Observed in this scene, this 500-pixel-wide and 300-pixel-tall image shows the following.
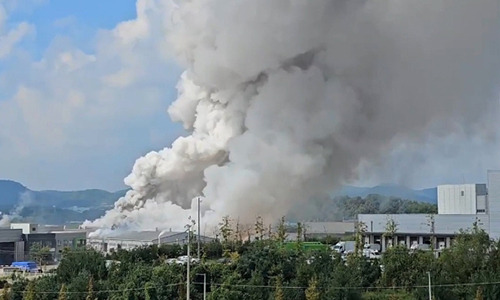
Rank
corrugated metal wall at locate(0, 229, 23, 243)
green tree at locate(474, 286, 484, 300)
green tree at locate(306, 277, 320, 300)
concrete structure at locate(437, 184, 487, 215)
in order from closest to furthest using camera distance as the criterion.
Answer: green tree at locate(474, 286, 484, 300), green tree at locate(306, 277, 320, 300), corrugated metal wall at locate(0, 229, 23, 243), concrete structure at locate(437, 184, 487, 215)

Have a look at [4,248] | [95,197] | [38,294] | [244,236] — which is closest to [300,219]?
[244,236]

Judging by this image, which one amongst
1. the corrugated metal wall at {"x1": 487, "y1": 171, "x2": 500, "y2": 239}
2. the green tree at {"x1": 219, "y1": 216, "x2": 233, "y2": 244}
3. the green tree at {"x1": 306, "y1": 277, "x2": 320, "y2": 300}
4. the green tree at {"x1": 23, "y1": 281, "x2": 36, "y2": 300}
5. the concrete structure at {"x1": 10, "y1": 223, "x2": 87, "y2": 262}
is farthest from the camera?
the concrete structure at {"x1": 10, "y1": 223, "x2": 87, "y2": 262}

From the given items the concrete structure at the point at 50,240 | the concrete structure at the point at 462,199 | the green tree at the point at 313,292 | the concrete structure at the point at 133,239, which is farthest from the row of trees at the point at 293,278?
the concrete structure at the point at 50,240

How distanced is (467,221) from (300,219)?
30.1 feet

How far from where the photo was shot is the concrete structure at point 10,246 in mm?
28609

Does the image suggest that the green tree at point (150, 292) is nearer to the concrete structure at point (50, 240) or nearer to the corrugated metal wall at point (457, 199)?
the concrete structure at point (50, 240)

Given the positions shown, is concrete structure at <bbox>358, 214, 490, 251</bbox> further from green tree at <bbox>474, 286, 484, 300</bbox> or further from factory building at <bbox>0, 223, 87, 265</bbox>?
Answer: green tree at <bbox>474, 286, 484, 300</bbox>

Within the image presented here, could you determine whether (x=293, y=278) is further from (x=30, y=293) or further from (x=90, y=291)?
(x=30, y=293)

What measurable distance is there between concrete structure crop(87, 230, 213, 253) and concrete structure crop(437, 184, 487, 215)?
11186 millimetres

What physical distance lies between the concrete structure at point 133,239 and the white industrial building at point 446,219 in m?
7.73

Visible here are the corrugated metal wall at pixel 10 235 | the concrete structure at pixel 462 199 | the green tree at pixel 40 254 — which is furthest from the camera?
the concrete structure at pixel 462 199

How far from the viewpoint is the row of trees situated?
13523 millimetres

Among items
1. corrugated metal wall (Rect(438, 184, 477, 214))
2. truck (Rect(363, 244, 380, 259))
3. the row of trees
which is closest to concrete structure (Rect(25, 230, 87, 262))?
truck (Rect(363, 244, 380, 259))

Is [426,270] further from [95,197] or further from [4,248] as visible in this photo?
[95,197]
